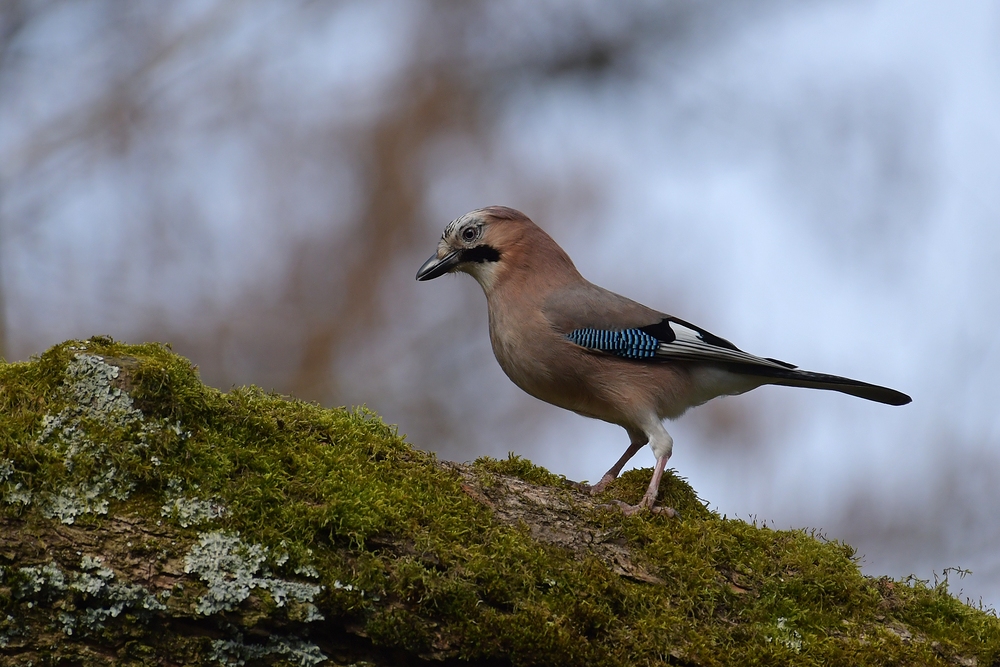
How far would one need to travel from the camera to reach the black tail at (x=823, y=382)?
17.9 feet

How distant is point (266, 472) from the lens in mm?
3197

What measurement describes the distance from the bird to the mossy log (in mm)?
1628

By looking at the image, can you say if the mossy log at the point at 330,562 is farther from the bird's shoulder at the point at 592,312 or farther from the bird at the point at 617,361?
the bird's shoulder at the point at 592,312

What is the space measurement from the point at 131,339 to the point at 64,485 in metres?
6.21

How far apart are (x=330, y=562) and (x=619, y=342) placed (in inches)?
116

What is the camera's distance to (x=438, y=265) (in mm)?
6215

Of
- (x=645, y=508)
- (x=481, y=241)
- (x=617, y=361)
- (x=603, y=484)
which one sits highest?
(x=481, y=241)

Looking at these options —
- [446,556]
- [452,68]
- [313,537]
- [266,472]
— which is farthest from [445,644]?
[452,68]

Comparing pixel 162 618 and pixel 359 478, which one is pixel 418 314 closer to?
pixel 359 478

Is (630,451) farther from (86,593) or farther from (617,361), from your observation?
(86,593)

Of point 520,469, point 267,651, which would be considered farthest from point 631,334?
point 267,651

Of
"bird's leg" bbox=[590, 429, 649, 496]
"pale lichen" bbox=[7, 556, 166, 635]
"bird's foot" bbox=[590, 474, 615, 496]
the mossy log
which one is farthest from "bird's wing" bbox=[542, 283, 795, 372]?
"pale lichen" bbox=[7, 556, 166, 635]

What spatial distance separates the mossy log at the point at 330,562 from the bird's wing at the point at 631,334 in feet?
5.92

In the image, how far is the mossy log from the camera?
9.00 ft
